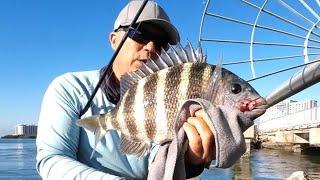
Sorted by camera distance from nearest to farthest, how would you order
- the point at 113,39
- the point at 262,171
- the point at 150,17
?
the point at 150,17
the point at 113,39
the point at 262,171

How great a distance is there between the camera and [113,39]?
12.4ft

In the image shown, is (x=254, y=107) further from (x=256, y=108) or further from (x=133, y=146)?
(x=133, y=146)

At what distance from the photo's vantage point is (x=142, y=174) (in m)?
3.34

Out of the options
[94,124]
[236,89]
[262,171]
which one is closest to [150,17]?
[94,124]

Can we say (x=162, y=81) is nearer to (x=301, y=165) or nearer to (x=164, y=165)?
(x=164, y=165)

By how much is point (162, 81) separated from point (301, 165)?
31151 mm

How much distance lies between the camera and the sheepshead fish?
96.3 inches

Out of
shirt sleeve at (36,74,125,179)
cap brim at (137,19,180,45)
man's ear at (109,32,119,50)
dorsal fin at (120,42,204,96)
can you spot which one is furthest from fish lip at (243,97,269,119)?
man's ear at (109,32,119,50)

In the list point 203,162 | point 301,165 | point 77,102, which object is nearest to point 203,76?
point 203,162

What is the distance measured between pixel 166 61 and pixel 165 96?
10.4 inches

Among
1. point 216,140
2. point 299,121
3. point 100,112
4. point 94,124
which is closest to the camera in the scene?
point 216,140

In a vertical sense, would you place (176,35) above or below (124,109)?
above

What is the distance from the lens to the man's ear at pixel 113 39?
3.71 m

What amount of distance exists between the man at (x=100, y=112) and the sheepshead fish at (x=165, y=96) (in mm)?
187
